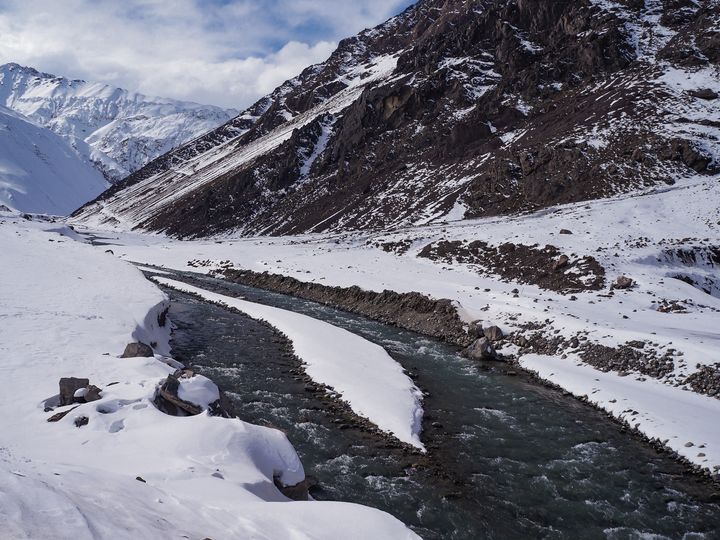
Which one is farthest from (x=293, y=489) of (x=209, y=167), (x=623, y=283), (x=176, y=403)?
(x=209, y=167)

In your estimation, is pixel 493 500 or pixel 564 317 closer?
pixel 493 500

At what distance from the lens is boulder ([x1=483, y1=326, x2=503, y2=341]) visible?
25327 millimetres

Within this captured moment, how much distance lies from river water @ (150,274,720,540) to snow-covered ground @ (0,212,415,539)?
3228 millimetres

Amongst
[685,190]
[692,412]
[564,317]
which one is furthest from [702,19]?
[692,412]

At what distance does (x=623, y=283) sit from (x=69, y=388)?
1154 inches

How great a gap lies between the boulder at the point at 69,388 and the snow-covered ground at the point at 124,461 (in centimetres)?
50

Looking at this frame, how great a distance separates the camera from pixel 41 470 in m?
6.65

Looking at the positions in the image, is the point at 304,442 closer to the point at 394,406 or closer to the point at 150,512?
the point at 394,406

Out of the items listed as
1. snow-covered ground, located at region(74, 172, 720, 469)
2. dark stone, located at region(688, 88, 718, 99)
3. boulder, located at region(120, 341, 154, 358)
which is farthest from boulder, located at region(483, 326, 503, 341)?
dark stone, located at region(688, 88, 718, 99)

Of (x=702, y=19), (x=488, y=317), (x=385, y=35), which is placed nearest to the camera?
(x=488, y=317)

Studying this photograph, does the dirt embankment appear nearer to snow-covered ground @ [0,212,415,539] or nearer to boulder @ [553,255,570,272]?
boulder @ [553,255,570,272]

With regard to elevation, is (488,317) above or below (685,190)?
below

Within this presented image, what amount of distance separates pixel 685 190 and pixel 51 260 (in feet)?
174

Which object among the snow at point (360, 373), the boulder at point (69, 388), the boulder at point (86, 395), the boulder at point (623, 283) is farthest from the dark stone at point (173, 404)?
the boulder at point (623, 283)
